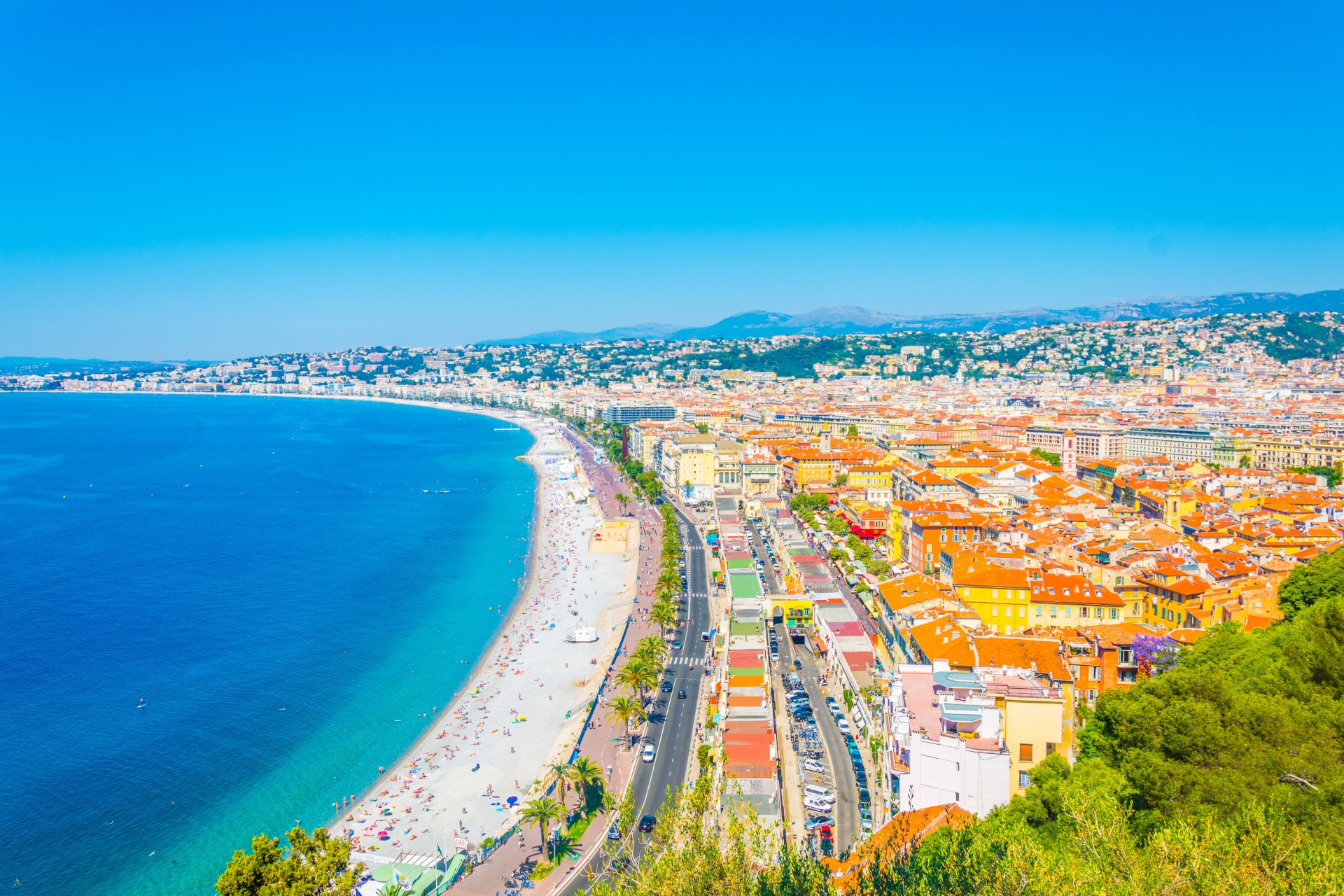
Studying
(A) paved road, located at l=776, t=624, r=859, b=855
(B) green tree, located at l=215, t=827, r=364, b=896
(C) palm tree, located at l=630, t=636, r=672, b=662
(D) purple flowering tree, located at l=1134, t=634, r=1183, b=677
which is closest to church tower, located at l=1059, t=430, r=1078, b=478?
(A) paved road, located at l=776, t=624, r=859, b=855

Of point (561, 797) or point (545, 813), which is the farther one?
point (561, 797)

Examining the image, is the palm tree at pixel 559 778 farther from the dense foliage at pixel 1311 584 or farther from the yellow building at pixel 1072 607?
the dense foliage at pixel 1311 584

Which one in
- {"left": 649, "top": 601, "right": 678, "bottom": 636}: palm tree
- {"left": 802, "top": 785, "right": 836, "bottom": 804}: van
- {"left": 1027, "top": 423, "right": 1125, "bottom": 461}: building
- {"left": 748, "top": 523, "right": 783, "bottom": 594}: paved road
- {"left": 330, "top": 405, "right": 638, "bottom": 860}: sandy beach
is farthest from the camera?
{"left": 1027, "top": 423, "right": 1125, "bottom": 461}: building

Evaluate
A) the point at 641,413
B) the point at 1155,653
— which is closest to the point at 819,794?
the point at 1155,653

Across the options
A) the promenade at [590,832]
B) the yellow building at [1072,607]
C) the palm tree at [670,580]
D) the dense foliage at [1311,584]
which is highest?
the dense foliage at [1311,584]

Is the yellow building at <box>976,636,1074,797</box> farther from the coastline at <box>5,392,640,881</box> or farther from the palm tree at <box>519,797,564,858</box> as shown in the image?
the coastline at <box>5,392,640,881</box>

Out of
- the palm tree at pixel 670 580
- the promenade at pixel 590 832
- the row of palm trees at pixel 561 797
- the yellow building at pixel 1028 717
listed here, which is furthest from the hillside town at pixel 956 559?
the row of palm trees at pixel 561 797

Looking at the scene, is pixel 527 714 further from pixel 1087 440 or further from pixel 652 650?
pixel 1087 440
